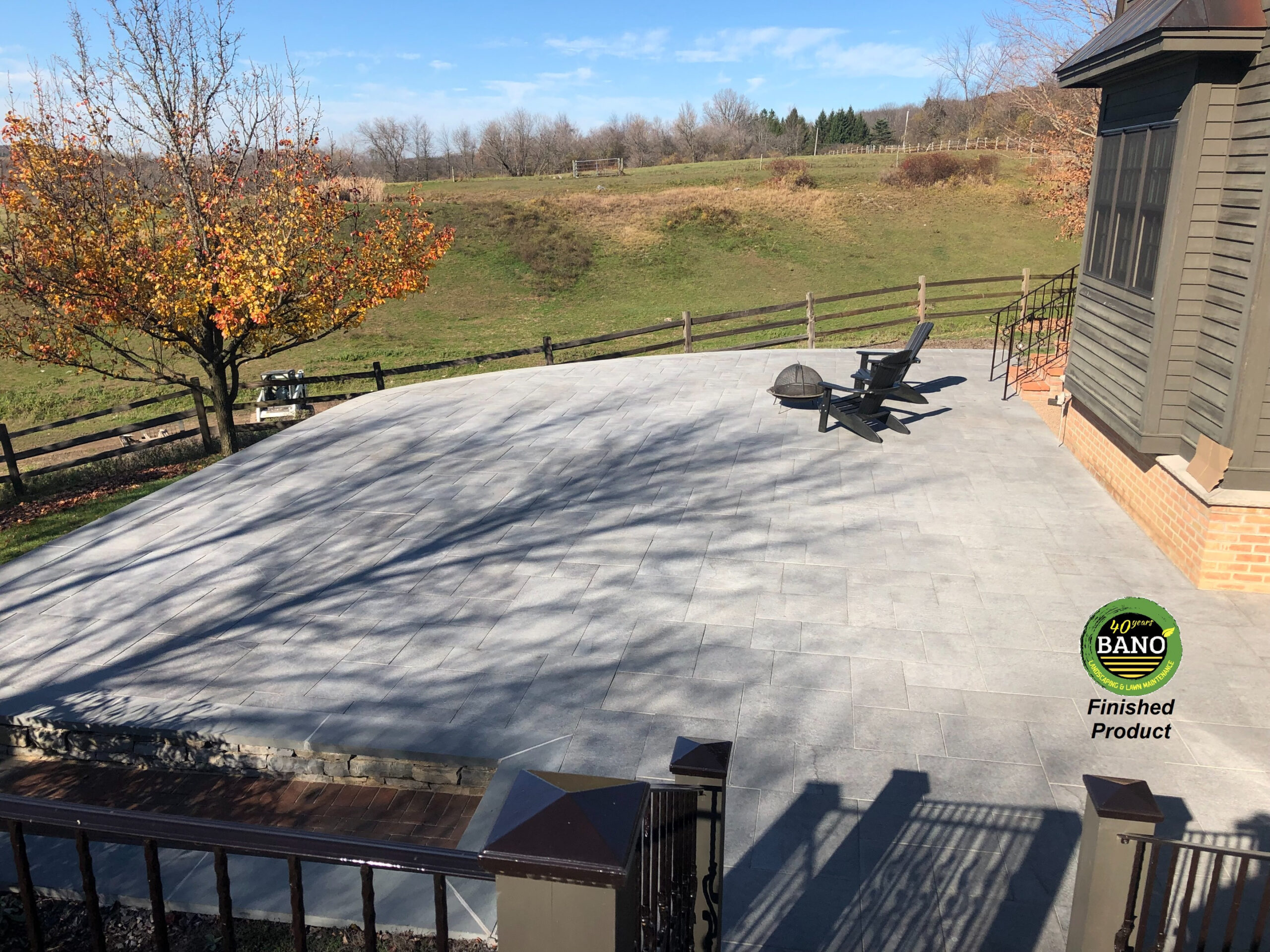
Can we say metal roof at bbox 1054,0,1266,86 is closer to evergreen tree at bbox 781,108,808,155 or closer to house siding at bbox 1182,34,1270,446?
house siding at bbox 1182,34,1270,446

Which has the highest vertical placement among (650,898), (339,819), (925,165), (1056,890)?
(925,165)

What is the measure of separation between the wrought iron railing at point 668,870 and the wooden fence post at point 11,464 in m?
10.9

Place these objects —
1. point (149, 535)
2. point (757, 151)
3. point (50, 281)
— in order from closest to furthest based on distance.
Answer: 1. point (149, 535)
2. point (50, 281)
3. point (757, 151)

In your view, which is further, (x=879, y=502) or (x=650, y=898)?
(x=879, y=502)

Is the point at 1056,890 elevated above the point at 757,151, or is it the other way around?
the point at 757,151

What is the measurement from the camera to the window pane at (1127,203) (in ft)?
26.4

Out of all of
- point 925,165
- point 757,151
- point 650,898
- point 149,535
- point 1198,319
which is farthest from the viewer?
point 757,151

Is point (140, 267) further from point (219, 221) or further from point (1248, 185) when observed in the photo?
point (1248, 185)

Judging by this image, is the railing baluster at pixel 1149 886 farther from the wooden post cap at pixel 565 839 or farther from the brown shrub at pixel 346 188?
the brown shrub at pixel 346 188

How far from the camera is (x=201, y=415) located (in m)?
12.8

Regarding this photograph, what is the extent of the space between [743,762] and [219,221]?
1029 centimetres

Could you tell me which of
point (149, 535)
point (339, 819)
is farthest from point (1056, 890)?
point (149, 535)

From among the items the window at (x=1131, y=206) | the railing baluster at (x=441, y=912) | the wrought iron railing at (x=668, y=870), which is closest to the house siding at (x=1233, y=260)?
the window at (x=1131, y=206)

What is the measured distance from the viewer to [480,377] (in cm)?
1471
